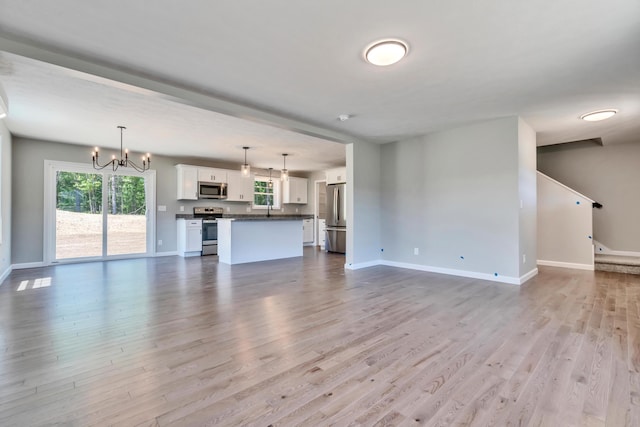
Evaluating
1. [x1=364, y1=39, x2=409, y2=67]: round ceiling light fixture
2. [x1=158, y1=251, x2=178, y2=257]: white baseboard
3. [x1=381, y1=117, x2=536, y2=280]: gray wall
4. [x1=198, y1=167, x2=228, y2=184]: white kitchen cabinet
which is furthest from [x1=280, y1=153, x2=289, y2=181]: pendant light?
[x1=364, y1=39, x2=409, y2=67]: round ceiling light fixture

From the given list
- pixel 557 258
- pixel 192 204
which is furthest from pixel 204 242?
pixel 557 258

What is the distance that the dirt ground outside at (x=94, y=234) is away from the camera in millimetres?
5977

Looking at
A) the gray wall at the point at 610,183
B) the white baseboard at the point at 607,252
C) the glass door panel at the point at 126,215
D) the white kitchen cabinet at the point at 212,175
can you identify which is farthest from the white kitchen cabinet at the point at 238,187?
the white baseboard at the point at 607,252

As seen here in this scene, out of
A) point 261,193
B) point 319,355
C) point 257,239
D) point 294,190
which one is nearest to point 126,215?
point 257,239

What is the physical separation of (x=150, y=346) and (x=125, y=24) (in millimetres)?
2448

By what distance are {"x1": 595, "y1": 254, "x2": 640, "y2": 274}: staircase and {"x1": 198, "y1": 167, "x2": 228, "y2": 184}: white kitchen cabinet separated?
8333 mm

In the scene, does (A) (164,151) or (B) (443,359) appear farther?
(A) (164,151)

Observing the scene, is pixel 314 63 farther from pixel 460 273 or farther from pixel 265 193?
pixel 265 193

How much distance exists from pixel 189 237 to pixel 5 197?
3.18 metres

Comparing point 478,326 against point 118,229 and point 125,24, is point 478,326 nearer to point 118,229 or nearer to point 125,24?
point 125,24

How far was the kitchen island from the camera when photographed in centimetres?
608

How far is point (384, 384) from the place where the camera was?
181 cm

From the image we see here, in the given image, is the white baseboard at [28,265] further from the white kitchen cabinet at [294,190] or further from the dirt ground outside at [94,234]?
the white kitchen cabinet at [294,190]

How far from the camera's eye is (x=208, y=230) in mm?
7504
